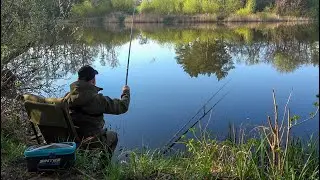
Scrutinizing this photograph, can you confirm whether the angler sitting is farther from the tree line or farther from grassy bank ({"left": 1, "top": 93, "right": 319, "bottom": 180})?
the tree line

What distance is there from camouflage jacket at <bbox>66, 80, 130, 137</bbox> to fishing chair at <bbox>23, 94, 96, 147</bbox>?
0.11 metres

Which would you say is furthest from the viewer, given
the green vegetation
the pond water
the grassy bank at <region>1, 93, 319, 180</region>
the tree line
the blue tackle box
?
the tree line

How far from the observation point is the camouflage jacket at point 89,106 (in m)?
4.50

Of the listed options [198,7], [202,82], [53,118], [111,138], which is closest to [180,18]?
[198,7]

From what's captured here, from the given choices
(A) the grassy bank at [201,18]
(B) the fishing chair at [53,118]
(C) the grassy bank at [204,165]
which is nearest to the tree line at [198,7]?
(A) the grassy bank at [201,18]

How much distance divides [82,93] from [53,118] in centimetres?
37

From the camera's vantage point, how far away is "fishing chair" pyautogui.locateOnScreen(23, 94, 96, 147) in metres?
4.38

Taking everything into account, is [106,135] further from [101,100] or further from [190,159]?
[190,159]

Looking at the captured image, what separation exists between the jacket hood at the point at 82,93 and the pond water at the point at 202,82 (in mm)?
1927

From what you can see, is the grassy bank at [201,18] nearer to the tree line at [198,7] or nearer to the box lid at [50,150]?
the tree line at [198,7]

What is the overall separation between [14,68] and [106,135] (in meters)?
1.80

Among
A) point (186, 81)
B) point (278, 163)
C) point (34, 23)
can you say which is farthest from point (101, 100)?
point (186, 81)

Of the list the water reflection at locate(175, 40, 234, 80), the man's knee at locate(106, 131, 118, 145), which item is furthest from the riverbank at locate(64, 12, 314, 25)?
the man's knee at locate(106, 131, 118, 145)

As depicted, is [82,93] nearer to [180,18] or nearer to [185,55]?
[185,55]
